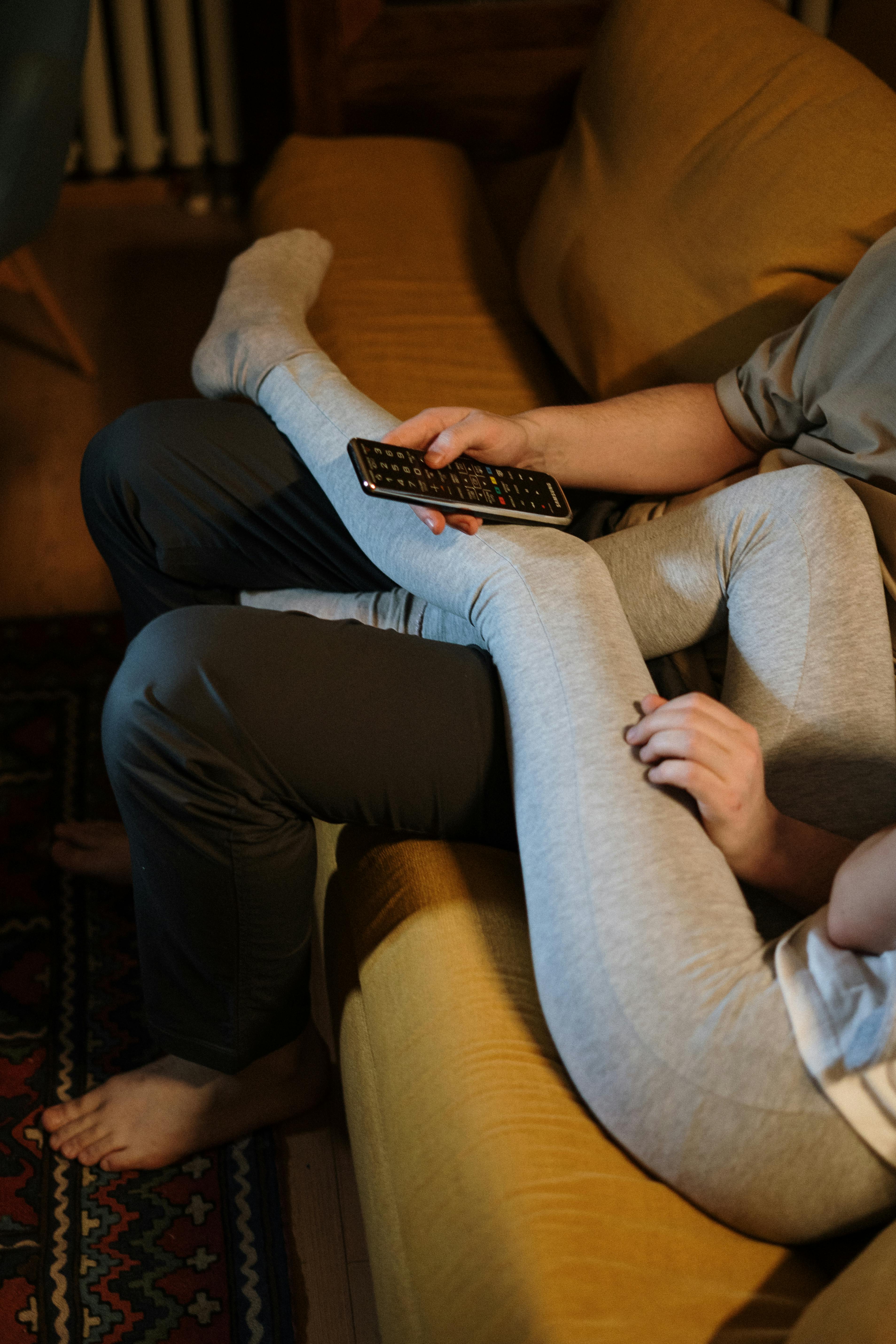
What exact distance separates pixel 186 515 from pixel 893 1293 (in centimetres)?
87

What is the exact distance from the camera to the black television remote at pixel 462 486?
0.85 m

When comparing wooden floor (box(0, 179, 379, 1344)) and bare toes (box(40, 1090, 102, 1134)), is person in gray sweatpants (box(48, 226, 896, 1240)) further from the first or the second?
wooden floor (box(0, 179, 379, 1344))

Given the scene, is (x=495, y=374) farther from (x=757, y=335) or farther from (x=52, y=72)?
(x=52, y=72)

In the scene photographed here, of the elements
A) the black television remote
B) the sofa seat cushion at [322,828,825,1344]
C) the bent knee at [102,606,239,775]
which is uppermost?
the black television remote

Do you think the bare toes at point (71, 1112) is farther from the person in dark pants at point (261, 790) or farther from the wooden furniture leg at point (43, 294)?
the wooden furniture leg at point (43, 294)

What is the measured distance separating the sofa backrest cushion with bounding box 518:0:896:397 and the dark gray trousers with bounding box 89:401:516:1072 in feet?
1.98

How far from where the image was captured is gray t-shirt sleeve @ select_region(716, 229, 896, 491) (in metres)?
0.93

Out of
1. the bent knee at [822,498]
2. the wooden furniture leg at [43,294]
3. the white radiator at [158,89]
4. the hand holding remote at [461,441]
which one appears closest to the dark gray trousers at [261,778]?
the hand holding remote at [461,441]

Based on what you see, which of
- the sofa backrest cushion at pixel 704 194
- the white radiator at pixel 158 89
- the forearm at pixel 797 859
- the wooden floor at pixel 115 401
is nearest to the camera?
the forearm at pixel 797 859

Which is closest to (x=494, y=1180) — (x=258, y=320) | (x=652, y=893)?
(x=652, y=893)

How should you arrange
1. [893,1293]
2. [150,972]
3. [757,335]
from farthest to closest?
[757,335]
[150,972]
[893,1293]

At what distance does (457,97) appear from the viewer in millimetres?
1812

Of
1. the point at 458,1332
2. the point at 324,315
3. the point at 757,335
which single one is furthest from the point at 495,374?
the point at 458,1332

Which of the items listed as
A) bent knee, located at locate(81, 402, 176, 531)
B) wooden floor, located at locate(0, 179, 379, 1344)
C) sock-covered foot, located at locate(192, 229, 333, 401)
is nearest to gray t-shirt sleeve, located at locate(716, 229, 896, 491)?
sock-covered foot, located at locate(192, 229, 333, 401)
